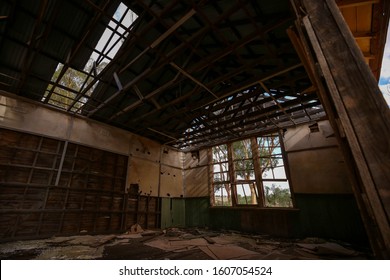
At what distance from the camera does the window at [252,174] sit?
8.72m

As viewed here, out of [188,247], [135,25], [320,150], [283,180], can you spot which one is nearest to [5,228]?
[188,247]

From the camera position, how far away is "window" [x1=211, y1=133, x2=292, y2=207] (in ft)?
28.6

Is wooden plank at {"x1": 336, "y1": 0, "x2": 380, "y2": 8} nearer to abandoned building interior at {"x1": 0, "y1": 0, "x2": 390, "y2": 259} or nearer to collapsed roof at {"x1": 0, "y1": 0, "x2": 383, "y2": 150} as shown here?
Answer: abandoned building interior at {"x1": 0, "y1": 0, "x2": 390, "y2": 259}

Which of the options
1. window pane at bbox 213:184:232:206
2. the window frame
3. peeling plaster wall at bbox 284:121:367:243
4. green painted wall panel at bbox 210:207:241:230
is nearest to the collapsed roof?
peeling plaster wall at bbox 284:121:367:243

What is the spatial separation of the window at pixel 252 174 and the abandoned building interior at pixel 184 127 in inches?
4.6

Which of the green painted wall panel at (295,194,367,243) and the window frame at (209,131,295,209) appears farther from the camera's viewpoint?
the window frame at (209,131,295,209)

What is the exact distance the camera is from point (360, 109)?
117cm

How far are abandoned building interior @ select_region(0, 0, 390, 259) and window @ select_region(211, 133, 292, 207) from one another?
0.12 metres

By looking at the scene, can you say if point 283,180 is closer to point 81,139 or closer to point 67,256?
point 67,256

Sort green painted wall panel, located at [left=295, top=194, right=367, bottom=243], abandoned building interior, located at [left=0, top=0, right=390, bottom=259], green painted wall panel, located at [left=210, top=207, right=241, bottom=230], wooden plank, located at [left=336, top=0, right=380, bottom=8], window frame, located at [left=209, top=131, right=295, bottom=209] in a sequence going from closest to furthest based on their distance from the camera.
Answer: abandoned building interior, located at [left=0, top=0, right=390, bottom=259] → wooden plank, located at [left=336, top=0, right=380, bottom=8] → green painted wall panel, located at [left=295, top=194, right=367, bottom=243] → window frame, located at [left=209, top=131, right=295, bottom=209] → green painted wall panel, located at [left=210, top=207, right=241, bottom=230]

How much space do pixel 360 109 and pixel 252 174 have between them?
1022cm

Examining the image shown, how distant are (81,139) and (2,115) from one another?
2.58m

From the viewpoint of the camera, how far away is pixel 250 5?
14.3ft

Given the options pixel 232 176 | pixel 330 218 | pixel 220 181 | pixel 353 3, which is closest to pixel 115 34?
pixel 353 3
